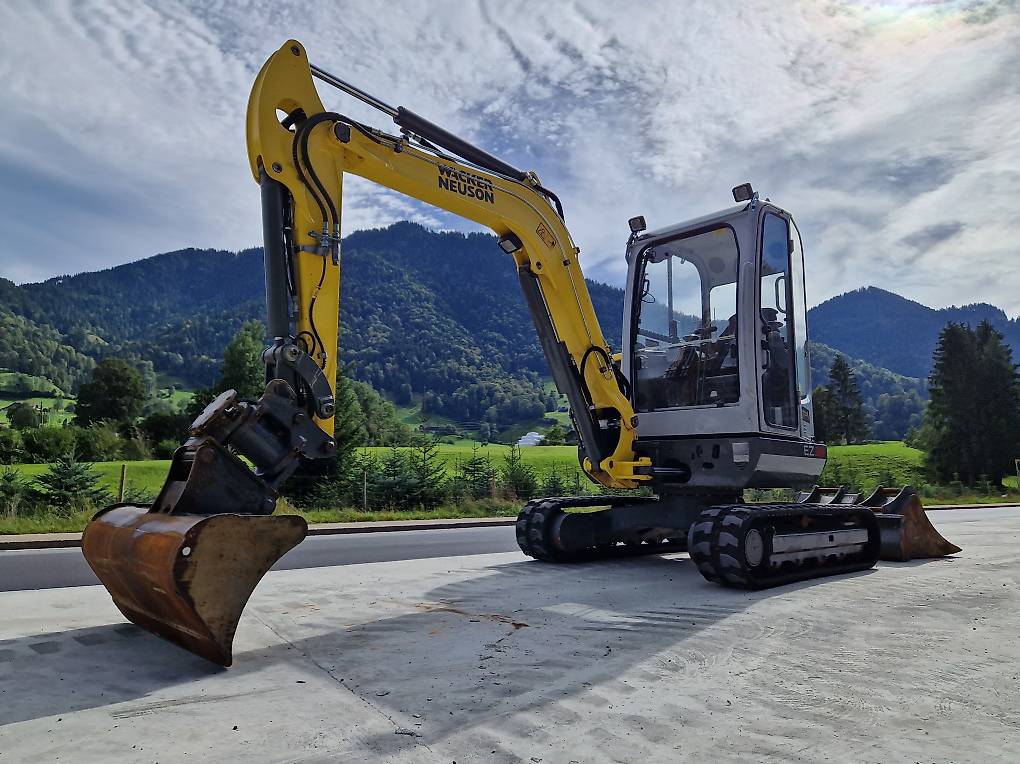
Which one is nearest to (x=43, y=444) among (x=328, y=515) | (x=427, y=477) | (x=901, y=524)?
(x=427, y=477)

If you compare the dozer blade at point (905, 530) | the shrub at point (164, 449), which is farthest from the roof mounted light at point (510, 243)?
the shrub at point (164, 449)

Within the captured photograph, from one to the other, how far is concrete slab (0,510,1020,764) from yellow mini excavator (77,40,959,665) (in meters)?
0.54

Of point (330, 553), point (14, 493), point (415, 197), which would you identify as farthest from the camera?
point (14, 493)

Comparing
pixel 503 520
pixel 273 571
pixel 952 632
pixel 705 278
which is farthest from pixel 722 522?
pixel 503 520

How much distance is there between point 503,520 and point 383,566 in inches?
376

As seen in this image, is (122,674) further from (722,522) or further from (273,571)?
(722,522)

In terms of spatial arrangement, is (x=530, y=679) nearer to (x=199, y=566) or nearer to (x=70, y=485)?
(x=199, y=566)

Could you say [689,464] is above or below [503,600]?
above

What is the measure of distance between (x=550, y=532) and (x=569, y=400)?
1504mm

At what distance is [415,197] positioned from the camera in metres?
6.55

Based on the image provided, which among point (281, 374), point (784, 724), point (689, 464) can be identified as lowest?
point (784, 724)

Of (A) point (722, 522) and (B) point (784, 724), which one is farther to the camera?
(A) point (722, 522)

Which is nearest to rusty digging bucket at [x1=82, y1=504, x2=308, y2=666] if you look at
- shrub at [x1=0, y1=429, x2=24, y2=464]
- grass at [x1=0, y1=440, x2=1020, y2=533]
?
grass at [x1=0, y1=440, x2=1020, y2=533]

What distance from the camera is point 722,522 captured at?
22.7 feet
